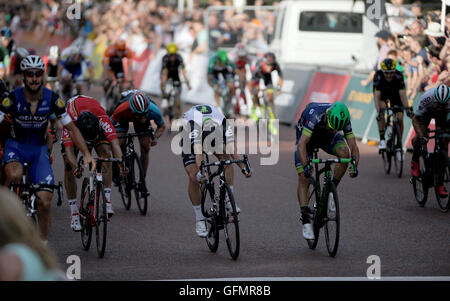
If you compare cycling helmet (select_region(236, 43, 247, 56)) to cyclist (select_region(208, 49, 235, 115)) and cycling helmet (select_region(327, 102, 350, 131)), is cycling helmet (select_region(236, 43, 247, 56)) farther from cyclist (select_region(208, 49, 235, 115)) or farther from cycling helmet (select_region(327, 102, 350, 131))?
cycling helmet (select_region(327, 102, 350, 131))

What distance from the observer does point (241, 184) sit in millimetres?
14734

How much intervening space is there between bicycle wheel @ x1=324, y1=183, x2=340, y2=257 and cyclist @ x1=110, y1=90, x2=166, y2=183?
3.06 meters

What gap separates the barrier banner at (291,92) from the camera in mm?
22484

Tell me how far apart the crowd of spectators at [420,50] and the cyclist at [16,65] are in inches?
268

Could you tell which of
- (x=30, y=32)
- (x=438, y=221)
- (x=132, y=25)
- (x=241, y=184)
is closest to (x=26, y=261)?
(x=438, y=221)

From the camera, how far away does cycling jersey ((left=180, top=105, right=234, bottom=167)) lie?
9.78 metres

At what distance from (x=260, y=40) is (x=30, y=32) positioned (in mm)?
23720

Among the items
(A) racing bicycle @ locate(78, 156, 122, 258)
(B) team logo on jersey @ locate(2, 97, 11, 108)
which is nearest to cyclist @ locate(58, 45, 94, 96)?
(A) racing bicycle @ locate(78, 156, 122, 258)

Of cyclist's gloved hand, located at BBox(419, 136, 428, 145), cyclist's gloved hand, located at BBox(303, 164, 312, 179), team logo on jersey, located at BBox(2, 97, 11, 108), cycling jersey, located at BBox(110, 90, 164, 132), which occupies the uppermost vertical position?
team logo on jersey, located at BBox(2, 97, 11, 108)

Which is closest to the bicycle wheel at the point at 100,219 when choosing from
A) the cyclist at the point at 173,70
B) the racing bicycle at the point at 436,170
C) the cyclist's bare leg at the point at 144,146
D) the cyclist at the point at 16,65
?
the cyclist's bare leg at the point at 144,146

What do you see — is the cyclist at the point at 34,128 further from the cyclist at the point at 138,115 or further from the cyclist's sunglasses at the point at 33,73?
the cyclist at the point at 138,115

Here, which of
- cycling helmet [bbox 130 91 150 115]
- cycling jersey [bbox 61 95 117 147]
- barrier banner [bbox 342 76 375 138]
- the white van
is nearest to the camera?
cycling jersey [bbox 61 95 117 147]
